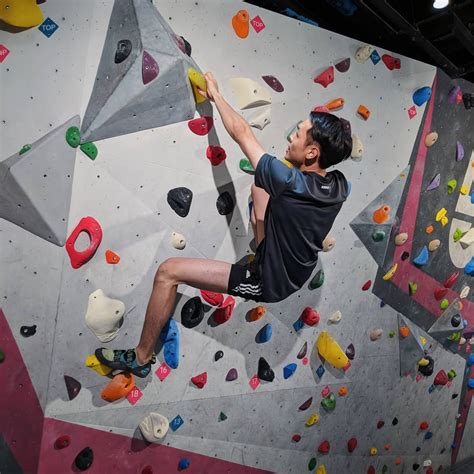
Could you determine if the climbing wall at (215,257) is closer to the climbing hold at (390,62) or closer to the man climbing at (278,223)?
the climbing hold at (390,62)

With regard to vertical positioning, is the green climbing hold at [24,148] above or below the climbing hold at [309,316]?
above

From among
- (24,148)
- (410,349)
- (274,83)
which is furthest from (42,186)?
(410,349)

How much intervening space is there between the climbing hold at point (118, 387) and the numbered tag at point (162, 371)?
0.46ft

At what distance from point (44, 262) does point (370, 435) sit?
2.91m

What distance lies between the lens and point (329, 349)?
113 inches

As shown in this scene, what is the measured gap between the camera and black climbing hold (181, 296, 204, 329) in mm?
2250

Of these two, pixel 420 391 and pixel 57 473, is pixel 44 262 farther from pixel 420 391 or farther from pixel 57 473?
pixel 420 391

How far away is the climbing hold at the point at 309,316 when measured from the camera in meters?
2.73

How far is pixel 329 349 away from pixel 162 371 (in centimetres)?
114

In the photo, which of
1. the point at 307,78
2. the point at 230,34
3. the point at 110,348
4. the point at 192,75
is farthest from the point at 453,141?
the point at 110,348

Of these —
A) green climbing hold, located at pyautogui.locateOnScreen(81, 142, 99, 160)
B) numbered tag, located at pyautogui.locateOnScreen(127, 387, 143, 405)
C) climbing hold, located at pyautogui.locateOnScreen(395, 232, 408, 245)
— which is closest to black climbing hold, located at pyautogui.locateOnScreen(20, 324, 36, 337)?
numbered tag, located at pyautogui.locateOnScreen(127, 387, 143, 405)

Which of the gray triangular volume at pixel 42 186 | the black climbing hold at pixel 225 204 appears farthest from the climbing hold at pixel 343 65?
the gray triangular volume at pixel 42 186

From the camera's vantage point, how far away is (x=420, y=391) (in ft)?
12.4

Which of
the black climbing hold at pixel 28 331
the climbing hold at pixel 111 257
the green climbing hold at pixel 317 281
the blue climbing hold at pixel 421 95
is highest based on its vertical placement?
the blue climbing hold at pixel 421 95
